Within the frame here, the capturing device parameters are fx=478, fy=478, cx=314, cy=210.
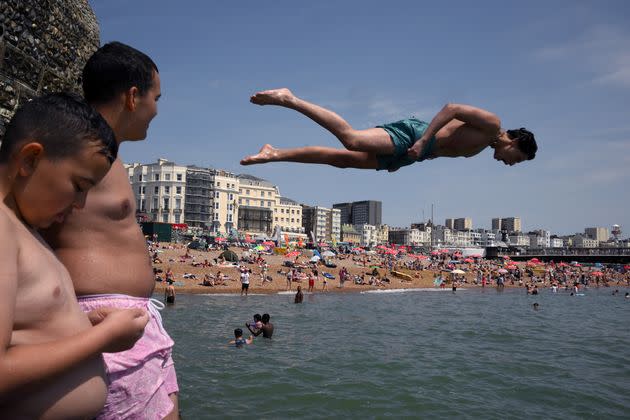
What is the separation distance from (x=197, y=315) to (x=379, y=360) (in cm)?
1175

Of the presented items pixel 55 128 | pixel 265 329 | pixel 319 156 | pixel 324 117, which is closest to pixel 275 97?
pixel 324 117

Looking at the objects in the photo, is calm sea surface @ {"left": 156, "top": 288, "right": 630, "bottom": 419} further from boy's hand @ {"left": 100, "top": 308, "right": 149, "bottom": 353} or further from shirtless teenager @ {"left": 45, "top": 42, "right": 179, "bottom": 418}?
boy's hand @ {"left": 100, "top": 308, "right": 149, "bottom": 353}

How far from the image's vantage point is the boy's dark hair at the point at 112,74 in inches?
108

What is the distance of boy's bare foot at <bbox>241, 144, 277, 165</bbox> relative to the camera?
13.6ft

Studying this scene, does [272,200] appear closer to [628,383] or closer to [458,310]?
[458,310]

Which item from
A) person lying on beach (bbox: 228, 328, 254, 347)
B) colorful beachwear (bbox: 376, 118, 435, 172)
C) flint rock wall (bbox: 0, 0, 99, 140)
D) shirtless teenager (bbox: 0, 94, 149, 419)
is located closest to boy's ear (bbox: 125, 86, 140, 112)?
shirtless teenager (bbox: 0, 94, 149, 419)

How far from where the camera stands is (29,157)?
1.72 metres

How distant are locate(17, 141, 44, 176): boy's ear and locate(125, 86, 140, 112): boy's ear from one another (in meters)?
1.12

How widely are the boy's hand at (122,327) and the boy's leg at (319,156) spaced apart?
246 cm

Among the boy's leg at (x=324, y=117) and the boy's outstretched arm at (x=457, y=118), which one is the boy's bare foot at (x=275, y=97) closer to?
the boy's leg at (x=324, y=117)

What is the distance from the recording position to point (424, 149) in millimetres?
4156

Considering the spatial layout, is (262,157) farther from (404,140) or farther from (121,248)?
(121,248)

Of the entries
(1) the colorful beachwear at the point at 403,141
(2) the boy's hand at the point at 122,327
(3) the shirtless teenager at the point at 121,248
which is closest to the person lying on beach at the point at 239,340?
(1) the colorful beachwear at the point at 403,141

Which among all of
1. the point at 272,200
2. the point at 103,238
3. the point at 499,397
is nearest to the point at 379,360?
the point at 499,397
